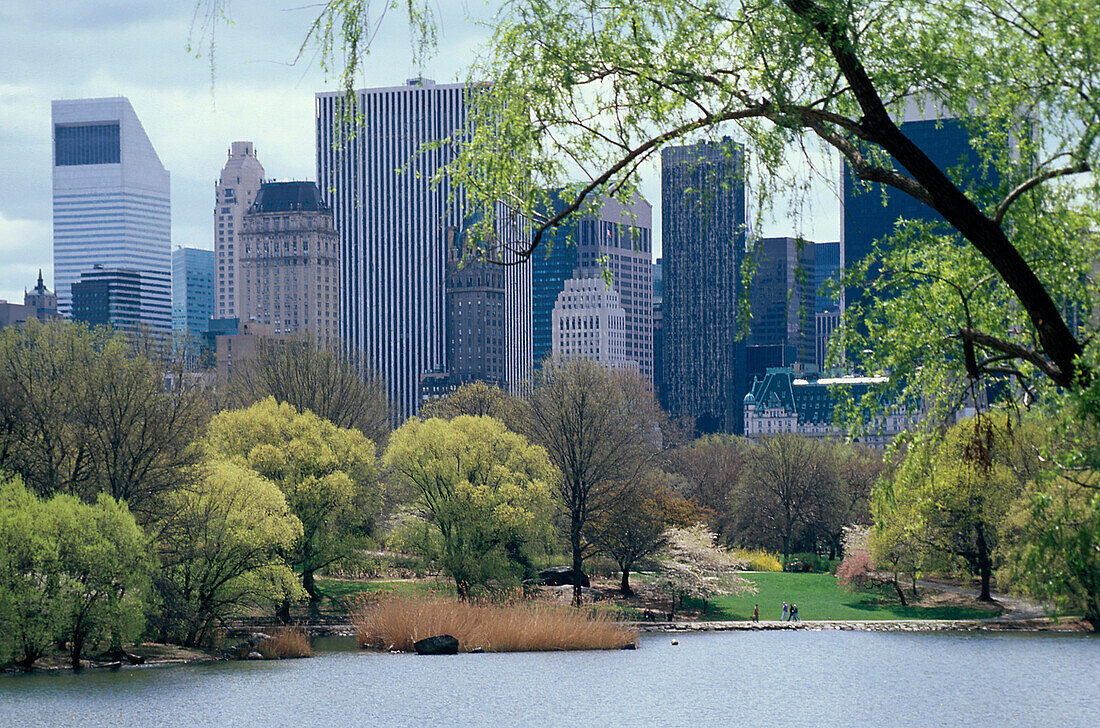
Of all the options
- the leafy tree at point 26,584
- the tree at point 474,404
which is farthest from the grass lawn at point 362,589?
the tree at point 474,404

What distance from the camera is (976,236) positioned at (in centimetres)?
1021

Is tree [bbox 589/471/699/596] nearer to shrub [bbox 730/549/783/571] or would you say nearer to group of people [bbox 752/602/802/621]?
group of people [bbox 752/602/802/621]

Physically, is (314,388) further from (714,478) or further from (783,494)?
(714,478)

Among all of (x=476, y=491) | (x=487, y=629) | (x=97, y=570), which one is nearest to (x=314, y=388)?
(x=476, y=491)

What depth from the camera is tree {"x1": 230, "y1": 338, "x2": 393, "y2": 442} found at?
280 ft

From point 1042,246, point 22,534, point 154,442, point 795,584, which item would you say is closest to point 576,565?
point 795,584

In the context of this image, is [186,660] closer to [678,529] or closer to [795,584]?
[678,529]

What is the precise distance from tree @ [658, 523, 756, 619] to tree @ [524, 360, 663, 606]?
4.42 metres

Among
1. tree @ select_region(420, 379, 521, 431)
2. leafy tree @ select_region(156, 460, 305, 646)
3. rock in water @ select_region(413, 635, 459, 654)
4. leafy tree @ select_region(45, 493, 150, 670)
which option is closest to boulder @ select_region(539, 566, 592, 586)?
tree @ select_region(420, 379, 521, 431)

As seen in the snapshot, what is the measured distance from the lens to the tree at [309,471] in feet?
205

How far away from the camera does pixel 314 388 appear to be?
280ft

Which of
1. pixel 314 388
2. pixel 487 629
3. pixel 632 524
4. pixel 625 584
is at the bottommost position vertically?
pixel 625 584

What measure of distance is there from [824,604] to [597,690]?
35.6 metres

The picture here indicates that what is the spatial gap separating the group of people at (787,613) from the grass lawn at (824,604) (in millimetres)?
609
